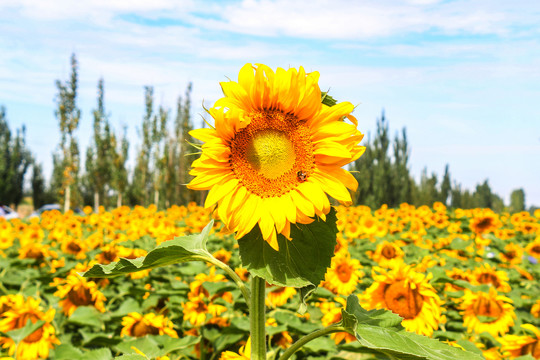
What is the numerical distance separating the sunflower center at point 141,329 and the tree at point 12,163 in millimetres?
41083

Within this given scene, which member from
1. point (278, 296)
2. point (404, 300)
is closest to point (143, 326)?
point (278, 296)

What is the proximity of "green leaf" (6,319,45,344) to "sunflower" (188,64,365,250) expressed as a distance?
6.99ft

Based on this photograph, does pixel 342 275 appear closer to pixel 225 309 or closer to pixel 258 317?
pixel 225 309

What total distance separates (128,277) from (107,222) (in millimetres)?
3099

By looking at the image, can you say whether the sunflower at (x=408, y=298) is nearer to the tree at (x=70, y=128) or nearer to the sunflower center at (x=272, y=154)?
the sunflower center at (x=272, y=154)

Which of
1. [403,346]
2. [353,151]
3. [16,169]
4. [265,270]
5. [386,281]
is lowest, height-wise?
[16,169]

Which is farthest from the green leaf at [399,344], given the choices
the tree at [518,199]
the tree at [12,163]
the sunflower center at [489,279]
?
the tree at [12,163]

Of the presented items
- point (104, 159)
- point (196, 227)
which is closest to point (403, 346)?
point (196, 227)

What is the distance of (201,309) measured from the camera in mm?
3375

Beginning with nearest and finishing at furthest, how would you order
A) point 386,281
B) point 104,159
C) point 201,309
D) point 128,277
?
point 386,281 < point 201,309 < point 128,277 < point 104,159

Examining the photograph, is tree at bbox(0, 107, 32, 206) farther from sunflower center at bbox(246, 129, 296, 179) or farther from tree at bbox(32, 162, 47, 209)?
sunflower center at bbox(246, 129, 296, 179)

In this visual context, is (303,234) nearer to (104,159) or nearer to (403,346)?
(403,346)

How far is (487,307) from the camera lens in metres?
3.38

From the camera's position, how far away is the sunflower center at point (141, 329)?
122 inches
